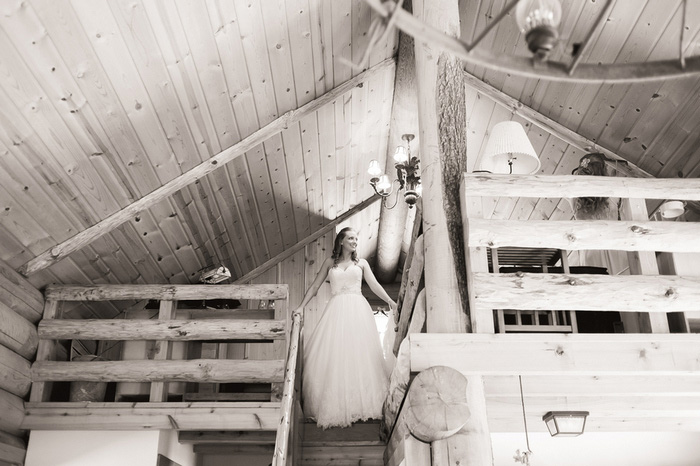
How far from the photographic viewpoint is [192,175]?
583 centimetres

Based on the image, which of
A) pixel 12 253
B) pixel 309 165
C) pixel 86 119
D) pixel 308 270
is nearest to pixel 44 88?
pixel 86 119

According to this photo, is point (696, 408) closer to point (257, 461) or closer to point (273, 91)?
point (273, 91)

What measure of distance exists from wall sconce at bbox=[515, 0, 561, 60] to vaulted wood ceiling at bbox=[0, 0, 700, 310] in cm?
300

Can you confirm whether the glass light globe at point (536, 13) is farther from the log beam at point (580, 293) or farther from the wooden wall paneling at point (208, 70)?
the wooden wall paneling at point (208, 70)

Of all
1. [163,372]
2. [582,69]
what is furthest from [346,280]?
[582,69]

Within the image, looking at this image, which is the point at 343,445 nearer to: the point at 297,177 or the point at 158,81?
the point at 158,81

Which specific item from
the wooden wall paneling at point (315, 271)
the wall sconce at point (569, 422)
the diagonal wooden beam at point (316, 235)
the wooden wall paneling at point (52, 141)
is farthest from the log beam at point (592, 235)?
the wooden wall paneling at point (315, 271)

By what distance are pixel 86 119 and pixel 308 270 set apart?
16.8ft

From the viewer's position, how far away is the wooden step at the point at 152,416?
5215 millimetres

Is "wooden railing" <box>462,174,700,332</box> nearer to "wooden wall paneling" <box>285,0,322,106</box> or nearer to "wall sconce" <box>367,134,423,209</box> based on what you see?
"wooden wall paneling" <box>285,0,322,106</box>

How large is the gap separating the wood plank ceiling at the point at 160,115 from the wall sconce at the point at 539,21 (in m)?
2.71

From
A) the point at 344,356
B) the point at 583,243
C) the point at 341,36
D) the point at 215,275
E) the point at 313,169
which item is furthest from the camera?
the point at 313,169

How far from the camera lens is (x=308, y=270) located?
9453 mm

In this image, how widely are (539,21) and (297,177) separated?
6014 mm
